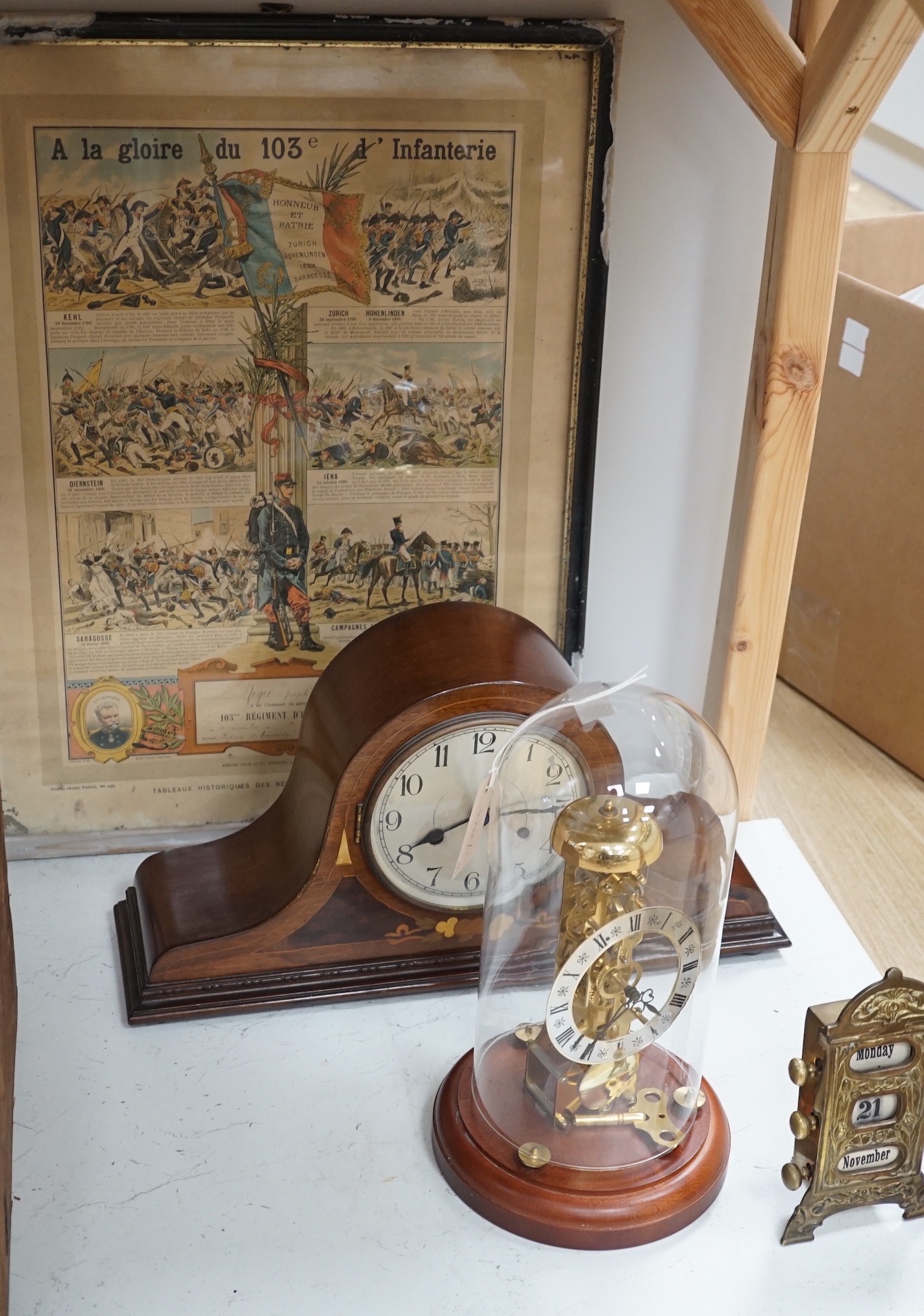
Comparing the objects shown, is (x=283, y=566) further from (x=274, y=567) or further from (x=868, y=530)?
(x=868, y=530)

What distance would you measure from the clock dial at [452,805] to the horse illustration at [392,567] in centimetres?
28

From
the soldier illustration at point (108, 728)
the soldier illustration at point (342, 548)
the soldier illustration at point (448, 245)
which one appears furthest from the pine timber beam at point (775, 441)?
the soldier illustration at point (108, 728)

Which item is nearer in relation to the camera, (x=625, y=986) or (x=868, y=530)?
(x=625, y=986)

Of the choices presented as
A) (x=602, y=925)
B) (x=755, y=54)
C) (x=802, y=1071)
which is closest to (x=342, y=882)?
(x=602, y=925)

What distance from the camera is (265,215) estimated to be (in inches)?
48.2

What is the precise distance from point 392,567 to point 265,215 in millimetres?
359

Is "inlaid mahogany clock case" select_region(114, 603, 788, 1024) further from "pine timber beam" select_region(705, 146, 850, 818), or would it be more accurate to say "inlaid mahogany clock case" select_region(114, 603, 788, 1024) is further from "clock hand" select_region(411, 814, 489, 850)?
"pine timber beam" select_region(705, 146, 850, 818)

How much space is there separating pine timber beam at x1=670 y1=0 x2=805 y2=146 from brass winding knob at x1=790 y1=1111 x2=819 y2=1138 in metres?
0.81

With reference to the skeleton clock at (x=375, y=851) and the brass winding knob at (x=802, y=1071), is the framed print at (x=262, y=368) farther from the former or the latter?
the brass winding knob at (x=802, y=1071)

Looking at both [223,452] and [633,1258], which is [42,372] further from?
[633,1258]

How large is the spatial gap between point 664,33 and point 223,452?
1.84 feet

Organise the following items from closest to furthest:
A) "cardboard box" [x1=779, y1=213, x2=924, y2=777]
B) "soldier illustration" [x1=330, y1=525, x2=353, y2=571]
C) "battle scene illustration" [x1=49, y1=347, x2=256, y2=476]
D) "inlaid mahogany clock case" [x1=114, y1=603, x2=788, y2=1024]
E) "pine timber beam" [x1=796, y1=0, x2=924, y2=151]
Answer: "pine timber beam" [x1=796, y1=0, x2=924, y2=151]
"inlaid mahogany clock case" [x1=114, y1=603, x2=788, y2=1024]
"battle scene illustration" [x1=49, y1=347, x2=256, y2=476]
"soldier illustration" [x1=330, y1=525, x2=353, y2=571]
"cardboard box" [x1=779, y1=213, x2=924, y2=777]

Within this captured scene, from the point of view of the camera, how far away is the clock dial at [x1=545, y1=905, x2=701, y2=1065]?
3.25 ft

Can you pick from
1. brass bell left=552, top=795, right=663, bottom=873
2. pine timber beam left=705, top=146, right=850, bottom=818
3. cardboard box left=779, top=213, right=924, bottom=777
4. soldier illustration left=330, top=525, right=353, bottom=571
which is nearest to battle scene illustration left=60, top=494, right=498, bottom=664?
soldier illustration left=330, top=525, right=353, bottom=571
